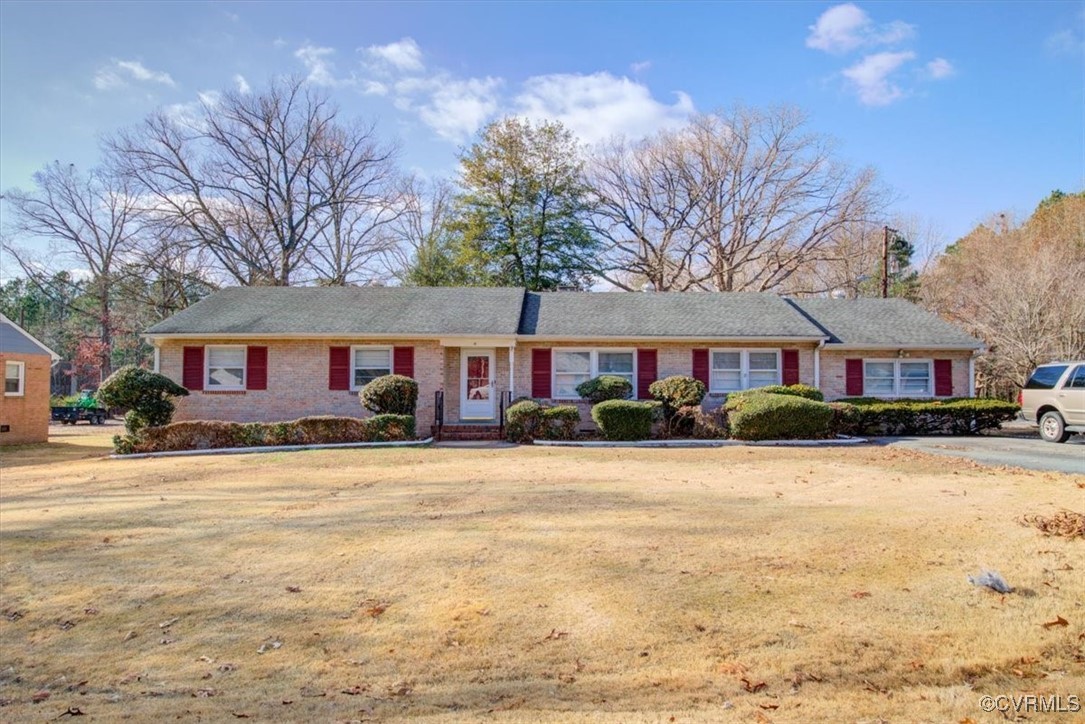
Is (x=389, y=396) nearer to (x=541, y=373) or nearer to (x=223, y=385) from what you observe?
(x=541, y=373)

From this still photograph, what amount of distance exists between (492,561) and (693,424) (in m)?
11.3

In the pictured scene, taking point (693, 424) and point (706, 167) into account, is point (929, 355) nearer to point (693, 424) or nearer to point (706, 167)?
point (693, 424)

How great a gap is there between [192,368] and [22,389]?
242 inches

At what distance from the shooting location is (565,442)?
14750 mm

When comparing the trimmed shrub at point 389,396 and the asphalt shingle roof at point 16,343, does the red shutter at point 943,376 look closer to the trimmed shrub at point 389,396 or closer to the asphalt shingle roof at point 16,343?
the trimmed shrub at point 389,396

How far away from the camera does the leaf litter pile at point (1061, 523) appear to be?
5.61m

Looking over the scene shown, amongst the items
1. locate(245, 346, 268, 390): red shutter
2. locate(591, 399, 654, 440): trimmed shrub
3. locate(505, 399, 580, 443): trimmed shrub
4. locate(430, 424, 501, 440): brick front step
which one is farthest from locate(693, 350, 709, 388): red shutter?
locate(245, 346, 268, 390): red shutter

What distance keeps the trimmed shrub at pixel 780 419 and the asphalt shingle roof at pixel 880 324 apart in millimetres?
4714

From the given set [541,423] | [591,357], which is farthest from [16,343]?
[591,357]

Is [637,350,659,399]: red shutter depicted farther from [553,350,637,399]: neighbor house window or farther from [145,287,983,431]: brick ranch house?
[553,350,637,399]: neighbor house window

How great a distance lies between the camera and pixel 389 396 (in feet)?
50.4

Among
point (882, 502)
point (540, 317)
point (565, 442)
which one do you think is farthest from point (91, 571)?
point (540, 317)

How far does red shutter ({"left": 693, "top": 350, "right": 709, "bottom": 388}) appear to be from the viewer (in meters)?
17.7

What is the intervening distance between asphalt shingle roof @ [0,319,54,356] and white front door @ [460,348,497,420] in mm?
13119
